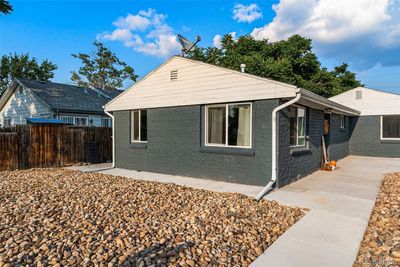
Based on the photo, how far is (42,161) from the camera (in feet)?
33.9

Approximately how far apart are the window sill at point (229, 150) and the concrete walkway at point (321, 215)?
0.88 meters

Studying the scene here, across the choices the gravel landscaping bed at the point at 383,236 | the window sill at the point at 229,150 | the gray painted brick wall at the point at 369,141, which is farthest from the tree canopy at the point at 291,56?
the gravel landscaping bed at the point at 383,236

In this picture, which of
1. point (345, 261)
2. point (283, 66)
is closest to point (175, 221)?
point (345, 261)

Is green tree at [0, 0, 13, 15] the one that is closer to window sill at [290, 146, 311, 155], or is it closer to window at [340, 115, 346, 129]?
window sill at [290, 146, 311, 155]

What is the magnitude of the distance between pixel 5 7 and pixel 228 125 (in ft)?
39.1

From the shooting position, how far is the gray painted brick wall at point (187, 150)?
652 centimetres

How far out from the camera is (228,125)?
7.14 m

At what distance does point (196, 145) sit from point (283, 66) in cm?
1640

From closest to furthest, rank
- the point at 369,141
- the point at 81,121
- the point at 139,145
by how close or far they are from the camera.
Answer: the point at 139,145 < the point at 369,141 < the point at 81,121

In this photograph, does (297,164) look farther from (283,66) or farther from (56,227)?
(283,66)

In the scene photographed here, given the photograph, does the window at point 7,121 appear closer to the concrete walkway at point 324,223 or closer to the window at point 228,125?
the window at point 228,125

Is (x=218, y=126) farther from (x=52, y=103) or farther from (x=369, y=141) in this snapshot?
(x=52, y=103)

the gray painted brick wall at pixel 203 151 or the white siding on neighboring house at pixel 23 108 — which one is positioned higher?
the white siding on neighboring house at pixel 23 108

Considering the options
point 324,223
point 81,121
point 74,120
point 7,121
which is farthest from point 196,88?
point 7,121
